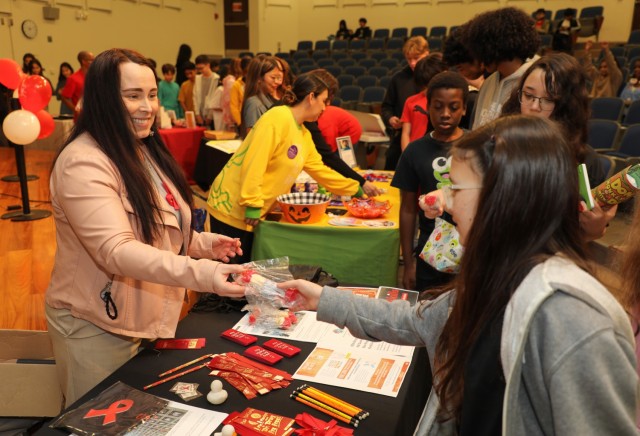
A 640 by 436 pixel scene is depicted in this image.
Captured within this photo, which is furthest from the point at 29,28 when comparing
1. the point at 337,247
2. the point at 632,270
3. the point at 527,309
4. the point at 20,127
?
the point at 527,309

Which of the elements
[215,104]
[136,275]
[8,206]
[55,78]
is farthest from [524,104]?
[55,78]

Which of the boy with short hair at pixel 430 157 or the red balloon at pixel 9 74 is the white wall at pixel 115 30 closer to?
the red balloon at pixel 9 74

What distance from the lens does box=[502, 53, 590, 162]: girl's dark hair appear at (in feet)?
6.49

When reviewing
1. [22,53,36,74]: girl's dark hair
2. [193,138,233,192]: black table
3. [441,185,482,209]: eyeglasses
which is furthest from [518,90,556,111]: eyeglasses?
[22,53,36,74]: girl's dark hair

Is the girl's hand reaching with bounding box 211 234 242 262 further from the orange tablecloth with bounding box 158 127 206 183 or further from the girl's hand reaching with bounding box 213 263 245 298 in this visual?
the orange tablecloth with bounding box 158 127 206 183

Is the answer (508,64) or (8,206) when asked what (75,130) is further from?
(8,206)

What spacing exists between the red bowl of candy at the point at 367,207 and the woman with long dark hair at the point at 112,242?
1557 millimetres

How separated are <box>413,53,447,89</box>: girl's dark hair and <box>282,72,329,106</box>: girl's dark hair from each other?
1377 millimetres

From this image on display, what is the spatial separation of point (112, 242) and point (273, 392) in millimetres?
615

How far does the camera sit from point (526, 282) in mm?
919

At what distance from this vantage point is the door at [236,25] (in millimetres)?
16328

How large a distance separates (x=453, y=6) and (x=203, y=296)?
49.1 feet

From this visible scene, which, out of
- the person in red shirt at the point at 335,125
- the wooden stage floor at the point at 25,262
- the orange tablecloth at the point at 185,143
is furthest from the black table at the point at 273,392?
the orange tablecloth at the point at 185,143

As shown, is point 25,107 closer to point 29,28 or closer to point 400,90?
point 400,90
